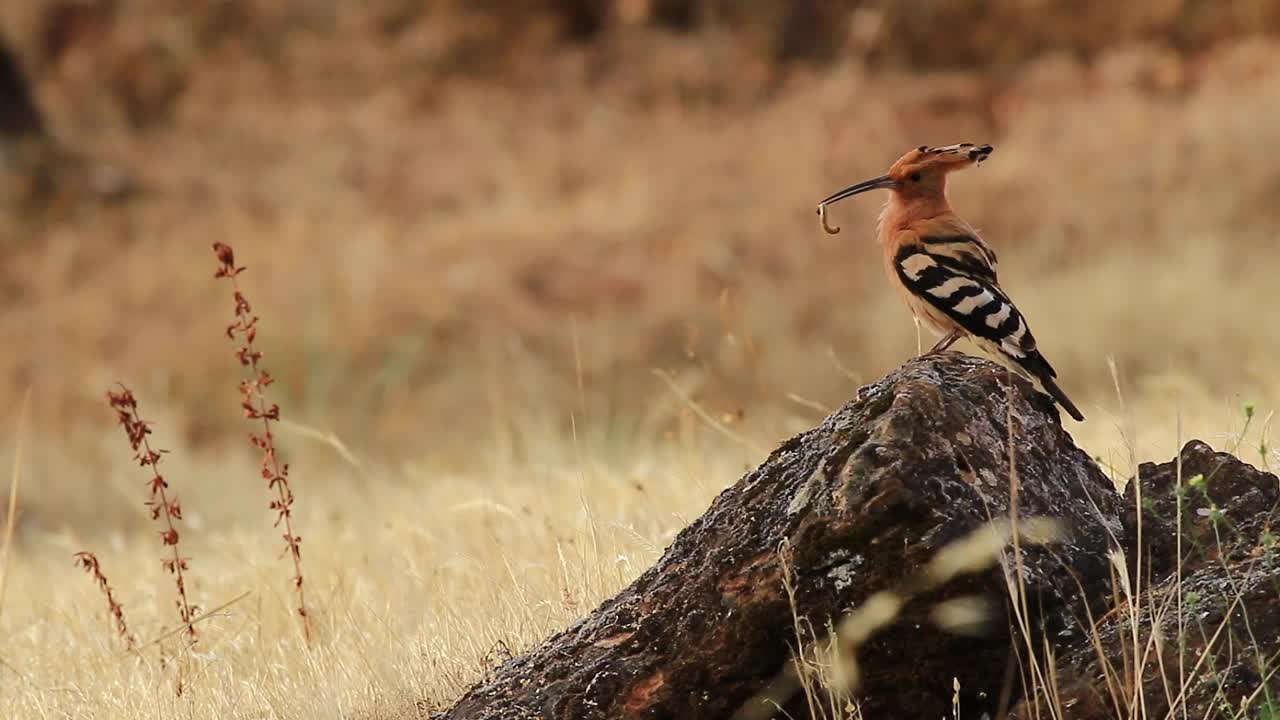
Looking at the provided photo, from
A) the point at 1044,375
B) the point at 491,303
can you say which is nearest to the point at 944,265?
the point at 1044,375

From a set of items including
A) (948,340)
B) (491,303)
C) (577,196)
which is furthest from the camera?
(577,196)

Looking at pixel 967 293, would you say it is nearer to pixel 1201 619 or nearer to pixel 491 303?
pixel 1201 619

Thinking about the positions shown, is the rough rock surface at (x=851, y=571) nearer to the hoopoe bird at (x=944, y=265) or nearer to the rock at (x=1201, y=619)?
the rock at (x=1201, y=619)

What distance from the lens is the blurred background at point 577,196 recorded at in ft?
40.6

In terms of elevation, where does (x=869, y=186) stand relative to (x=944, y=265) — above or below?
above

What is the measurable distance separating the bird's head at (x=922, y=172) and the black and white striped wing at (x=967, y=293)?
0.59 ft

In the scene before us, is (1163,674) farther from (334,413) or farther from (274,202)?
(274,202)

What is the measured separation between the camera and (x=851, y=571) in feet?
8.86

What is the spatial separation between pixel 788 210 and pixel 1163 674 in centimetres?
1345

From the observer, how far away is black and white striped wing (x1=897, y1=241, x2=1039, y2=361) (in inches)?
134

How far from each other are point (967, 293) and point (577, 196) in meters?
13.7

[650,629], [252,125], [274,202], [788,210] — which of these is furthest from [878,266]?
[650,629]

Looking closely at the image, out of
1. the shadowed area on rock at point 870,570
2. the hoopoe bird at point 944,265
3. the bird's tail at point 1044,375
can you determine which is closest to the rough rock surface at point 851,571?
the shadowed area on rock at point 870,570

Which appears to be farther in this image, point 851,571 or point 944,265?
point 944,265
